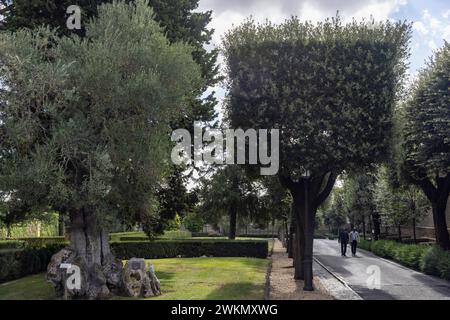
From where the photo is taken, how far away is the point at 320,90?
50.5 feet

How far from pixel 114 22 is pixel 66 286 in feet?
24.3

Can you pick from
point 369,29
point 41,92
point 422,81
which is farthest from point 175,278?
point 422,81

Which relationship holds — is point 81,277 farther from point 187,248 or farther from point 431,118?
point 187,248

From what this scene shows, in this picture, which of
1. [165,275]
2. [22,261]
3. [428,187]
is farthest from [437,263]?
[22,261]

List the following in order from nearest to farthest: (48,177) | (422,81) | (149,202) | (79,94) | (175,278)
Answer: (48,177) < (79,94) < (149,202) < (175,278) < (422,81)

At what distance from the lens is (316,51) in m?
15.7

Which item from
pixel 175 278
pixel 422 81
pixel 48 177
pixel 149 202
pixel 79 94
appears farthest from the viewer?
pixel 422 81

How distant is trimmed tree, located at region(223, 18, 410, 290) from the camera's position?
15211 mm

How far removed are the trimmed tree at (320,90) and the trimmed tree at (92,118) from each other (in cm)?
287

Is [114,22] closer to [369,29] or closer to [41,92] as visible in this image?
[41,92]

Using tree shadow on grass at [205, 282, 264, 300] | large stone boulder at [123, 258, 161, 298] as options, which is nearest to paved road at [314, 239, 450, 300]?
tree shadow on grass at [205, 282, 264, 300]

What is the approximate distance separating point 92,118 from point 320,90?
23.8ft

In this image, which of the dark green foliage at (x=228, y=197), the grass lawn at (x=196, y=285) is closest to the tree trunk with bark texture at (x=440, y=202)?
the grass lawn at (x=196, y=285)

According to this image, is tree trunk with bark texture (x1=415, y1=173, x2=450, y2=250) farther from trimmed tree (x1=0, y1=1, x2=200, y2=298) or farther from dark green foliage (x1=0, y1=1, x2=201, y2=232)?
dark green foliage (x1=0, y1=1, x2=201, y2=232)
